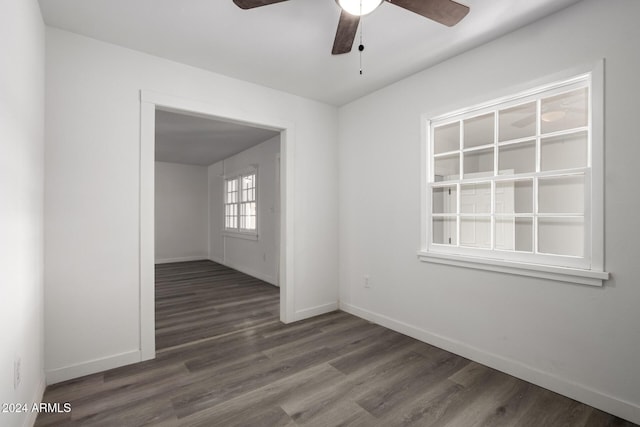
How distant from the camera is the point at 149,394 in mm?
2064

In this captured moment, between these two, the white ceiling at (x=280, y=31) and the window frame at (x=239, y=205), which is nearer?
the white ceiling at (x=280, y=31)

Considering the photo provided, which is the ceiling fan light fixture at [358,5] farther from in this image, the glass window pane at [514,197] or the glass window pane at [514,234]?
the glass window pane at [514,234]

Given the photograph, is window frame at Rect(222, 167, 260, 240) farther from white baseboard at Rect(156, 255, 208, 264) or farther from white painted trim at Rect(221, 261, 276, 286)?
white baseboard at Rect(156, 255, 208, 264)

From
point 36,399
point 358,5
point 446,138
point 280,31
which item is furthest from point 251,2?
point 36,399

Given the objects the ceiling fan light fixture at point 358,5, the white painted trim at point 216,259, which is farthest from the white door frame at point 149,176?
the white painted trim at point 216,259

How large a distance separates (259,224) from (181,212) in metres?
3.16

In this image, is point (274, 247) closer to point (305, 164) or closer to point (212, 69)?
point (305, 164)

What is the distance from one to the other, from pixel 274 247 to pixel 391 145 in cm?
296

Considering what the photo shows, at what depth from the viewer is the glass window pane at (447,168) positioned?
2.77 m

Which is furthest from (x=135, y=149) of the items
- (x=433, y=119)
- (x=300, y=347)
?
(x=433, y=119)

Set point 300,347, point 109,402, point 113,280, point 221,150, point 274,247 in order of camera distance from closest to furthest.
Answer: point 109,402 → point 113,280 → point 300,347 → point 274,247 → point 221,150

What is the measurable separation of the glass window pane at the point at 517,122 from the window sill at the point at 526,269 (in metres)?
1.00

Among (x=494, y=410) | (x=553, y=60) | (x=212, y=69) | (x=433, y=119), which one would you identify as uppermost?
(x=212, y=69)

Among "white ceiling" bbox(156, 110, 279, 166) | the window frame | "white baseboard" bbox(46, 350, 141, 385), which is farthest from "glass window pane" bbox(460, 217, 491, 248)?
the window frame
